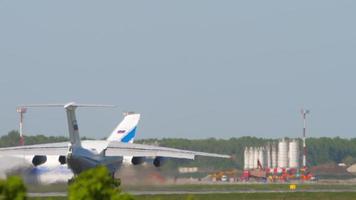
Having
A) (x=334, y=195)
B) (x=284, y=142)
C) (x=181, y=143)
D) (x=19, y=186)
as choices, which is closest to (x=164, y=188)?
(x=334, y=195)

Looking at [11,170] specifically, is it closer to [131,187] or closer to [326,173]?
[131,187]

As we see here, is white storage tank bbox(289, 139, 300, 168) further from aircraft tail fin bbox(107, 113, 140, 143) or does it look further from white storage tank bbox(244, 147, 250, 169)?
aircraft tail fin bbox(107, 113, 140, 143)

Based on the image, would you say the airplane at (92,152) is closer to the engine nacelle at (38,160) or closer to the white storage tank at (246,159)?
the engine nacelle at (38,160)

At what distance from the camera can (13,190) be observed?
67.9 ft

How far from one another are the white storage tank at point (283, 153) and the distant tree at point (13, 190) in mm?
121987

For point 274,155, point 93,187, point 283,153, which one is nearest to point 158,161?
point 93,187

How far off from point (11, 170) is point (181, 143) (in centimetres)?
5155

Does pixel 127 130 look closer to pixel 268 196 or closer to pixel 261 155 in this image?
pixel 268 196

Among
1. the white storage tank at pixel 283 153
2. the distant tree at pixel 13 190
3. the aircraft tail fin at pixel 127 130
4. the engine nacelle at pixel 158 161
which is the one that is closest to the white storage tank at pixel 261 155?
the white storage tank at pixel 283 153

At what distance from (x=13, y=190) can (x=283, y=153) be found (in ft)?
405

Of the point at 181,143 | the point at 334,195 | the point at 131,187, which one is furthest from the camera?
the point at 181,143

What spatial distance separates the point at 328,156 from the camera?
149m

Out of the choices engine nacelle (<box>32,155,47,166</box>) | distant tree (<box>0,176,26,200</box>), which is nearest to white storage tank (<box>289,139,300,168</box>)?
engine nacelle (<box>32,155,47,166</box>)

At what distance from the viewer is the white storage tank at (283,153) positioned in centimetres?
14225
